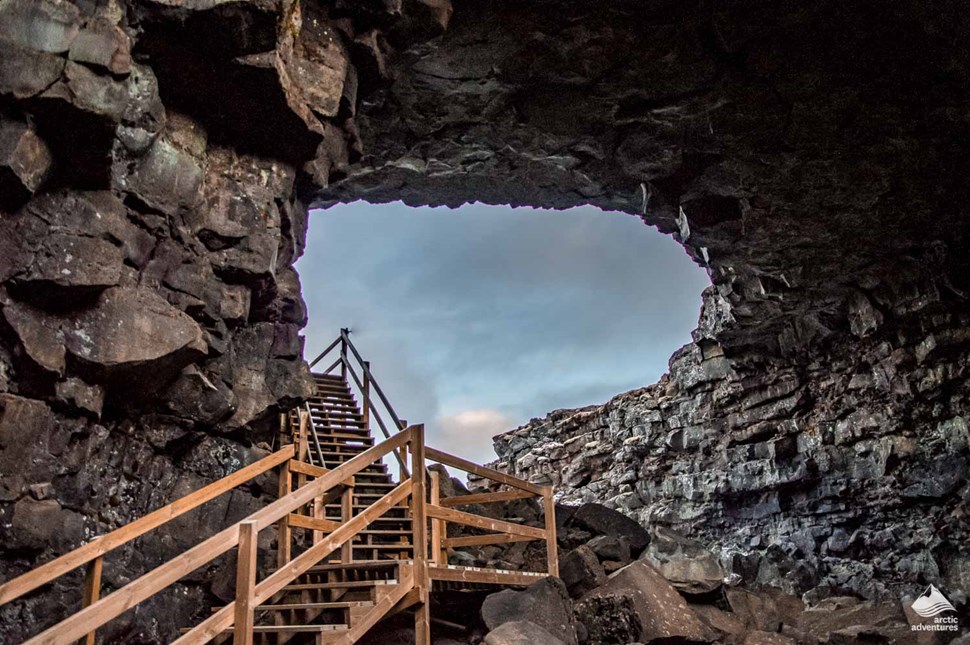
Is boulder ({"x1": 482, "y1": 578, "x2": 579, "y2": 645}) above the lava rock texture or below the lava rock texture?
below

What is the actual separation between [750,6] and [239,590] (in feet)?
28.0

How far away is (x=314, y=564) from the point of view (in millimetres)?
4758

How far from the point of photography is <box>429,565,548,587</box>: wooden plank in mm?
5699

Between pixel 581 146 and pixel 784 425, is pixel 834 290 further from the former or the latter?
pixel 581 146

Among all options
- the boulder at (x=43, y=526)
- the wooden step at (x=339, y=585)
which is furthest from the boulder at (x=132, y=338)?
the wooden step at (x=339, y=585)

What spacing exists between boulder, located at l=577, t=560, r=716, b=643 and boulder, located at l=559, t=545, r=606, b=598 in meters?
0.14

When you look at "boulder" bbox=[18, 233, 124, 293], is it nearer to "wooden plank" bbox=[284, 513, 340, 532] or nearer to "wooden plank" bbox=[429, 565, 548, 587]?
"wooden plank" bbox=[284, 513, 340, 532]

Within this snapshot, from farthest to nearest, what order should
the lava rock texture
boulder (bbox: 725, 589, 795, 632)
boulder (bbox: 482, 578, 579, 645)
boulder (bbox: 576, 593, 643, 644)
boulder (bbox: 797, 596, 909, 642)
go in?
boulder (bbox: 797, 596, 909, 642) < boulder (bbox: 725, 589, 795, 632) < boulder (bbox: 576, 593, 643, 644) < the lava rock texture < boulder (bbox: 482, 578, 579, 645)

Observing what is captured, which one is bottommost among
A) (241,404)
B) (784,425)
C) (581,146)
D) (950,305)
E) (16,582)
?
(16,582)

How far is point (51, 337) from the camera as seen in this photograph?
5941 mm

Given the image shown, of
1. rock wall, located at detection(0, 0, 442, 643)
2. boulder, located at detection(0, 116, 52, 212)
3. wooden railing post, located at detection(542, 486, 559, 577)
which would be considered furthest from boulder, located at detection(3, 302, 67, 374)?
wooden railing post, located at detection(542, 486, 559, 577)

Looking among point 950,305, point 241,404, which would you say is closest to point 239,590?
point 241,404

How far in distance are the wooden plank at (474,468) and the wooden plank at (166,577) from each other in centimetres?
158

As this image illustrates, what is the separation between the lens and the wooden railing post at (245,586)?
3818 mm
